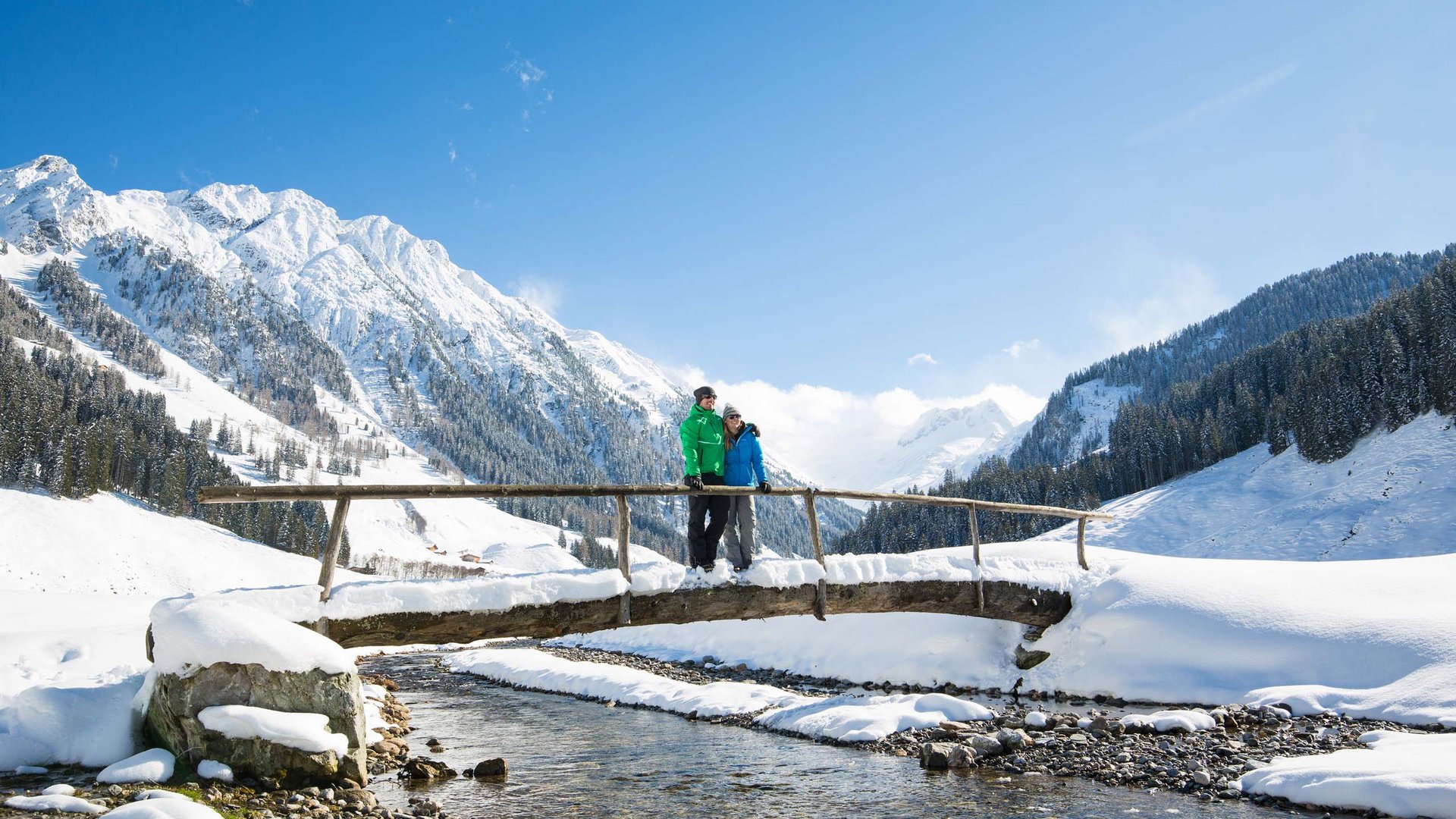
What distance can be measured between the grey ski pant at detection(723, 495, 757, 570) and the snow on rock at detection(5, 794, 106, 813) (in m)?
8.48

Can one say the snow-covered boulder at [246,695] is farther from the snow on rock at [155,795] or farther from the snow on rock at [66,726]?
the snow on rock at [155,795]

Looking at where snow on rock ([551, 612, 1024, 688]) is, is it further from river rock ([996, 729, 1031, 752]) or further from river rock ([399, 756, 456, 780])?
river rock ([996, 729, 1031, 752])

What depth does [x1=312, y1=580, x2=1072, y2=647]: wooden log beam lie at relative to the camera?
1002 centimetres

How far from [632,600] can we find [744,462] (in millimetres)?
3119

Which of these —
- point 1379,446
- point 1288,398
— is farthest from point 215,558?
point 1288,398

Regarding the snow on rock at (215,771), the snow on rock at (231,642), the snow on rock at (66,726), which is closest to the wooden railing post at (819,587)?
the snow on rock at (231,642)

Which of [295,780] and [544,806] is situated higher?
[295,780]

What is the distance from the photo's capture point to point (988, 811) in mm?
8539

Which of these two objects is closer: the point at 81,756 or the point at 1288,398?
the point at 81,756

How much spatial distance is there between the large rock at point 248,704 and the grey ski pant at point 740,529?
21.2 feet

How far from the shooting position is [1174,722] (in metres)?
11.8

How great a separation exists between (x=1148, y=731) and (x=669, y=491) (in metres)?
8.41

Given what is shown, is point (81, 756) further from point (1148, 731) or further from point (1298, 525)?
point (1298, 525)

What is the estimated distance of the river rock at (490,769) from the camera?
11328mm
